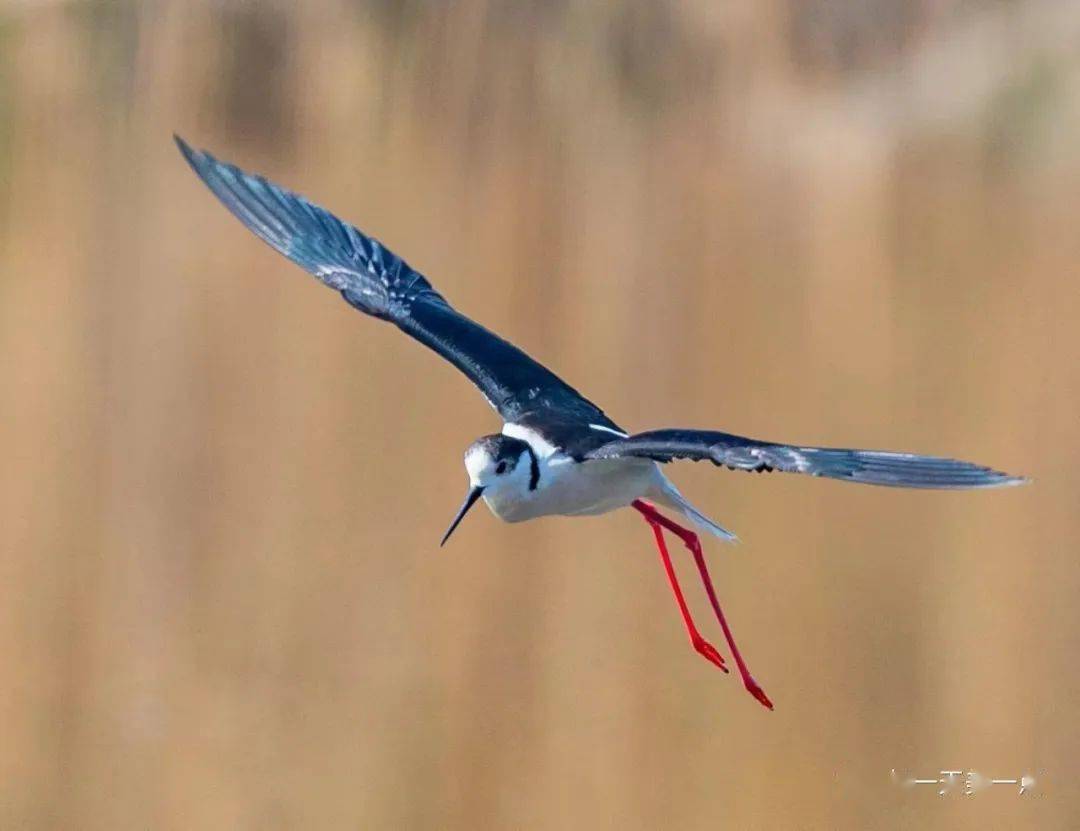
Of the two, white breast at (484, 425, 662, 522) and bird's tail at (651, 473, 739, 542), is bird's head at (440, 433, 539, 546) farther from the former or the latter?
bird's tail at (651, 473, 739, 542)

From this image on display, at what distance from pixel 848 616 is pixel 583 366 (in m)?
0.69

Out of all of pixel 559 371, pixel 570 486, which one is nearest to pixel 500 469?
pixel 570 486

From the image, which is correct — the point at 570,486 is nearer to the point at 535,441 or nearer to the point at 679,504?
the point at 535,441

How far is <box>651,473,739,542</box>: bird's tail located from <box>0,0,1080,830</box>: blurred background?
1.03 meters

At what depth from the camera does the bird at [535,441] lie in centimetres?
170

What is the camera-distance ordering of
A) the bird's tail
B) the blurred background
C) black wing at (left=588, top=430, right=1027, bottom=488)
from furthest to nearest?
the blurred background, the bird's tail, black wing at (left=588, top=430, right=1027, bottom=488)

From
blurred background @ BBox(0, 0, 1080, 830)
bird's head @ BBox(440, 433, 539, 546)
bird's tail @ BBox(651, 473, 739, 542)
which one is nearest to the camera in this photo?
bird's head @ BBox(440, 433, 539, 546)

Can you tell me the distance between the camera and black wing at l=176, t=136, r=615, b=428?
232 cm

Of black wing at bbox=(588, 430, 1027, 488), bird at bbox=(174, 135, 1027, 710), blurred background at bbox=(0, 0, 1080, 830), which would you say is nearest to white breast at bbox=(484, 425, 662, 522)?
bird at bbox=(174, 135, 1027, 710)

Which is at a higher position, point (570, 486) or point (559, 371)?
point (559, 371)

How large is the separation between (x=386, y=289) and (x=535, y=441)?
468mm

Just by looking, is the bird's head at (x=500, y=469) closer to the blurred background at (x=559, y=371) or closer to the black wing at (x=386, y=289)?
the black wing at (x=386, y=289)

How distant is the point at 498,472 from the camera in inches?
80.8

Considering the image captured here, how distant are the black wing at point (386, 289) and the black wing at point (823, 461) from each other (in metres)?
0.48
